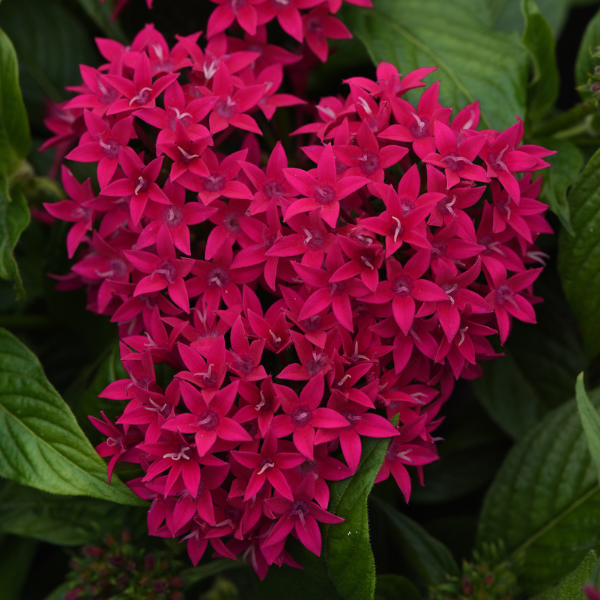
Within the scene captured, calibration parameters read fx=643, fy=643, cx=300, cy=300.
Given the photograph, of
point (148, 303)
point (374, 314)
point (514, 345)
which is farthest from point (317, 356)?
point (514, 345)

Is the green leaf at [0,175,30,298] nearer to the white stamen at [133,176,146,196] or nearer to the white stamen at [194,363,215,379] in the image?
the white stamen at [133,176,146,196]

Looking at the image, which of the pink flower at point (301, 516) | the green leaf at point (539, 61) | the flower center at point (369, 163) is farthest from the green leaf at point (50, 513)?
the green leaf at point (539, 61)

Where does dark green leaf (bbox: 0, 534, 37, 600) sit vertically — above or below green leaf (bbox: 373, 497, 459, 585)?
below

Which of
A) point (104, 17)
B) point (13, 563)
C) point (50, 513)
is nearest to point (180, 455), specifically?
point (50, 513)

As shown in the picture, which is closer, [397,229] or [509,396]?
[397,229]

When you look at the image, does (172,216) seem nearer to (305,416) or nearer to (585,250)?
(305,416)

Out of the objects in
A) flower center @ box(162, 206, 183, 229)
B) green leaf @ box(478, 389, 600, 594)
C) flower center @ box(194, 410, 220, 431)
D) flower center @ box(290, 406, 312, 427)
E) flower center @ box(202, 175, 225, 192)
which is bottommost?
green leaf @ box(478, 389, 600, 594)

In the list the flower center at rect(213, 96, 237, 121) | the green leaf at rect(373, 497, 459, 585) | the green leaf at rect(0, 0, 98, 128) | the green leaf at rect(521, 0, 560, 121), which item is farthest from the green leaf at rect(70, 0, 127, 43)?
the green leaf at rect(373, 497, 459, 585)
